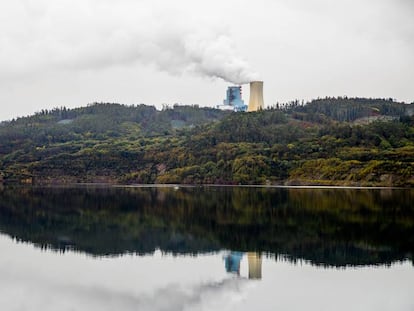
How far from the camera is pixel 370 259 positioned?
118 ft

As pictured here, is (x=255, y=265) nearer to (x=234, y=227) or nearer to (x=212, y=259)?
(x=212, y=259)

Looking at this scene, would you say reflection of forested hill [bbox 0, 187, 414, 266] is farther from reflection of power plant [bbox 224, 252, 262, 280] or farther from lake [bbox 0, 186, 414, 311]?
reflection of power plant [bbox 224, 252, 262, 280]

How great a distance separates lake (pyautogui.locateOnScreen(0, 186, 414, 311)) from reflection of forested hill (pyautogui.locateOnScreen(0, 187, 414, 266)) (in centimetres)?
9

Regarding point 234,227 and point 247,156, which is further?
point 247,156

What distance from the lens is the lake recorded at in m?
27.8

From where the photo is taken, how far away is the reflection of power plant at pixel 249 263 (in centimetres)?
3316

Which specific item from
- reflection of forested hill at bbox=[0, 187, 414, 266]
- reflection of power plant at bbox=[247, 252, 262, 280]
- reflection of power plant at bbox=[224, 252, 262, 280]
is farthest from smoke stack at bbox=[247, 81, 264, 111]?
reflection of power plant at bbox=[247, 252, 262, 280]

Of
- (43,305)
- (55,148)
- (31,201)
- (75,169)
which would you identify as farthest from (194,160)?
(43,305)

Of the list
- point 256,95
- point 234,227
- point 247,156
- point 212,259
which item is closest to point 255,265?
point 212,259

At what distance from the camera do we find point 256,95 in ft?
504

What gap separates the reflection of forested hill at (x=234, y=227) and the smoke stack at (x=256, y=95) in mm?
75630

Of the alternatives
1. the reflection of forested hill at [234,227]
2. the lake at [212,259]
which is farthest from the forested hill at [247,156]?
the lake at [212,259]

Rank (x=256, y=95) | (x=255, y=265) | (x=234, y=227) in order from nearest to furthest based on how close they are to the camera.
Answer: (x=255, y=265) < (x=234, y=227) < (x=256, y=95)

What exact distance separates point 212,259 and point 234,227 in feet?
43.3
